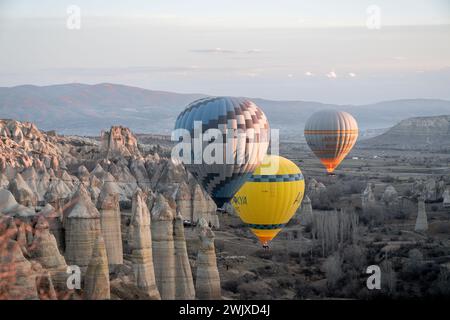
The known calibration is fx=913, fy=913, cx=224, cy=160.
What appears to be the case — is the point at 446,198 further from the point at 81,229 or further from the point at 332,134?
the point at 81,229

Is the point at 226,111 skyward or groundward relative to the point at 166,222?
skyward

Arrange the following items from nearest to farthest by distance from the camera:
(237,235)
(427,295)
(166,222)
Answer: (166,222), (427,295), (237,235)

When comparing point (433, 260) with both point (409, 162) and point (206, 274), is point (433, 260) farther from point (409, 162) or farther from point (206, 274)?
point (409, 162)

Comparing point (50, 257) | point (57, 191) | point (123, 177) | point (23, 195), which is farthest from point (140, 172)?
point (50, 257)

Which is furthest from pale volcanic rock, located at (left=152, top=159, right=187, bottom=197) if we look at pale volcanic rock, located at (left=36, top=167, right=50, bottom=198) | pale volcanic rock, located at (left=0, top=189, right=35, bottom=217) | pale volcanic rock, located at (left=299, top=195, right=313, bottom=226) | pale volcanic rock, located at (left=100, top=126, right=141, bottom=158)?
→ pale volcanic rock, located at (left=0, top=189, right=35, bottom=217)
